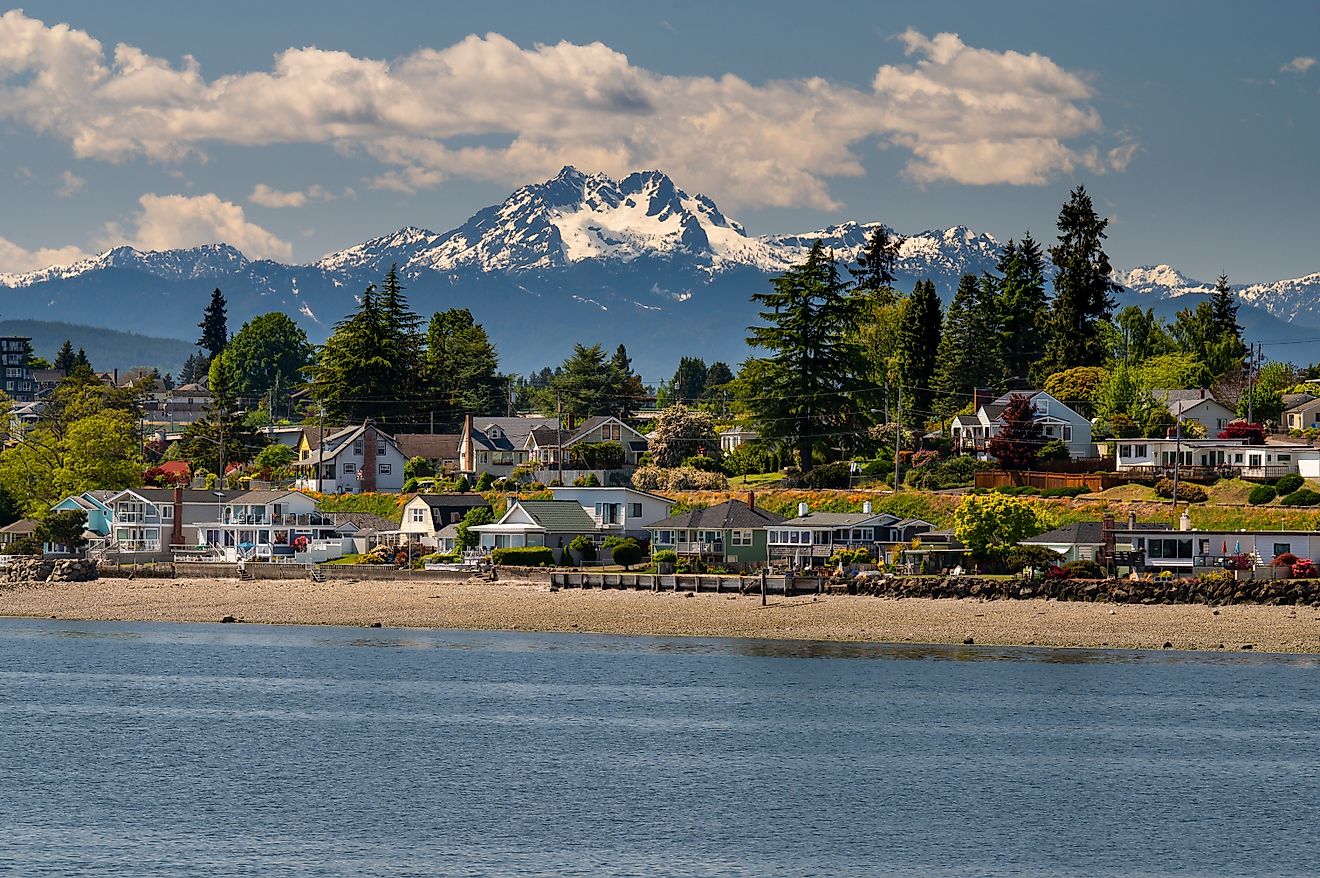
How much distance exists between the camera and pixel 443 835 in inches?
1531

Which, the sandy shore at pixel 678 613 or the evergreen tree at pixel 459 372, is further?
the evergreen tree at pixel 459 372

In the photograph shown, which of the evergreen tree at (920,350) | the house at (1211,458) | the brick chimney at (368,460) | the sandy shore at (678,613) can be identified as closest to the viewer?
the sandy shore at (678,613)

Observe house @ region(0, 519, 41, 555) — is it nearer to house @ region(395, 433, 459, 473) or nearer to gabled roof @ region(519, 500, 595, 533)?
house @ region(395, 433, 459, 473)

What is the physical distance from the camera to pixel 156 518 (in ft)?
369

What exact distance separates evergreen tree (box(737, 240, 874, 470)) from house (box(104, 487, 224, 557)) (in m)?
38.4

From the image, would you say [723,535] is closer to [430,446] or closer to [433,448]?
[433,448]

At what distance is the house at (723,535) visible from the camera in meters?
92.1

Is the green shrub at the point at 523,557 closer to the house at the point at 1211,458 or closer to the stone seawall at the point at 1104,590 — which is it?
the stone seawall at the point at 1104,590

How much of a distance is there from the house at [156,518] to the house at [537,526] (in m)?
24.6

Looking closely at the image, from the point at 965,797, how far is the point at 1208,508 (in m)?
51.0

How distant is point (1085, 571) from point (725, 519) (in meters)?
21.7

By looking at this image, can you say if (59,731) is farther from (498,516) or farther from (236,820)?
(498,516)

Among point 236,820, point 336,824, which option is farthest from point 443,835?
point 236,820

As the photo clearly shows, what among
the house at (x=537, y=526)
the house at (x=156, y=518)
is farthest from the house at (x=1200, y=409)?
the house at (x=156, y=518)
